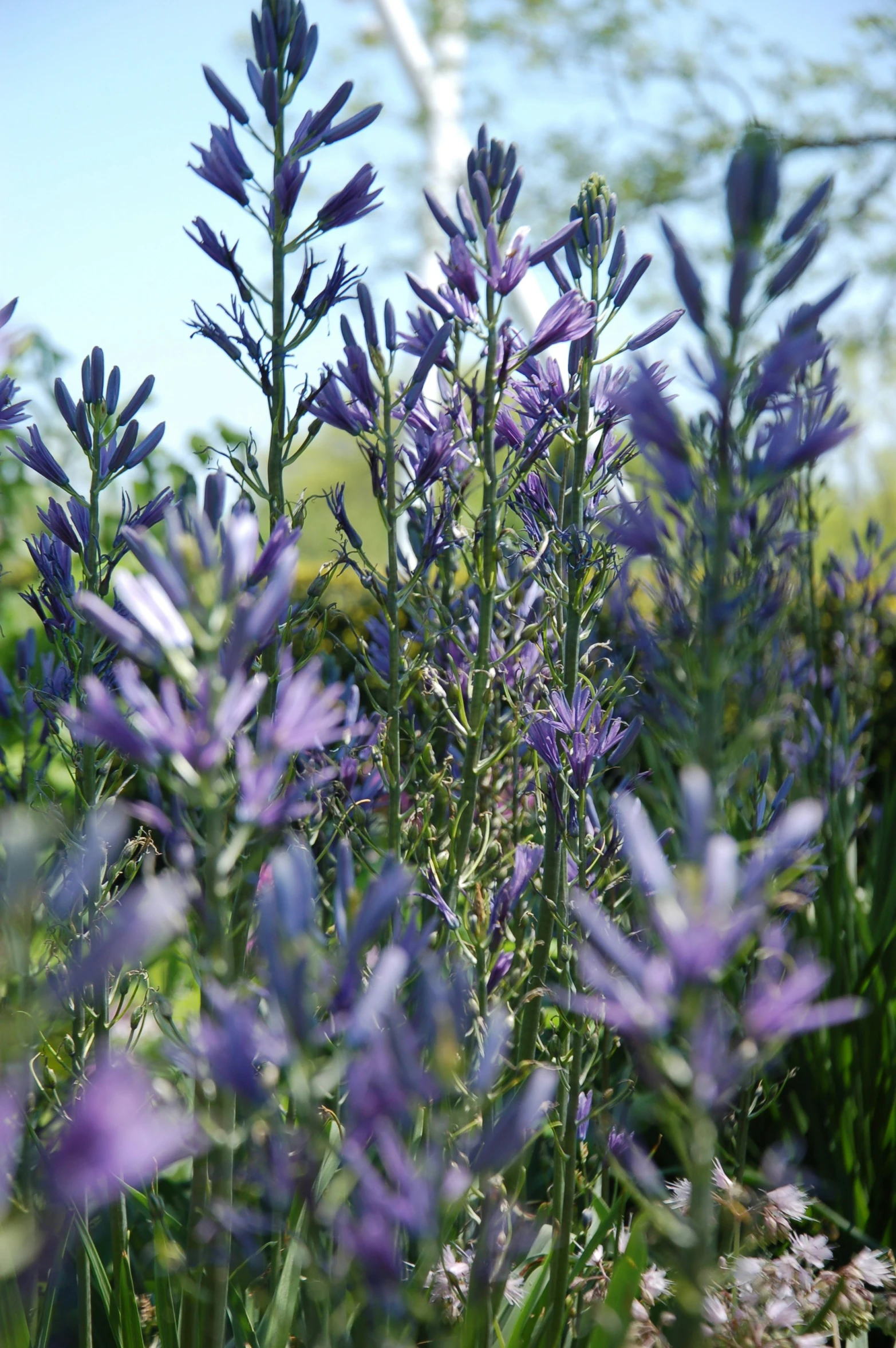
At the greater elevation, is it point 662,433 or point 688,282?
point 688,282

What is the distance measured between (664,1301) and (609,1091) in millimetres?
352

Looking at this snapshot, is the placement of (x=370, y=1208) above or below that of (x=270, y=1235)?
above

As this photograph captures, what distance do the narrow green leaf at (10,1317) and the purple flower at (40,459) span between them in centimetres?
125

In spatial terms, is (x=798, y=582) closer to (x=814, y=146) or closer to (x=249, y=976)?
(x=249, y=976)

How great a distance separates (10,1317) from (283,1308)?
0.54 m

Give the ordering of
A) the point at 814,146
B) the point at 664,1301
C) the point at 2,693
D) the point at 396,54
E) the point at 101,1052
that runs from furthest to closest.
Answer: the point at 396,54
the point at 814,146
the point at 2,693
the point at 664,1301
the point at 101,1052

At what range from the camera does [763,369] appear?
3.60 feet

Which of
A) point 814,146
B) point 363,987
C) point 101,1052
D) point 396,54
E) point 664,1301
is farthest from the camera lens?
point 396,54

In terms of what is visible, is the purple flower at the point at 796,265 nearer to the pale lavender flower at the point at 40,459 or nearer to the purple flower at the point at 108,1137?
the purple flower at the point at 108,1137

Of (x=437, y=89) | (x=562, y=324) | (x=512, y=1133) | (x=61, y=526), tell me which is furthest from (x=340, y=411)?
(x=437, y=89)

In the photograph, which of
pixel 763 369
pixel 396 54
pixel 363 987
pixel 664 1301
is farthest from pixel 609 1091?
pixel 396 54

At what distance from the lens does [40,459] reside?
1.84 metres

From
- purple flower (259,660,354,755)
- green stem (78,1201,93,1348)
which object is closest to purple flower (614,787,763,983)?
purple flower (259,660,354,755)

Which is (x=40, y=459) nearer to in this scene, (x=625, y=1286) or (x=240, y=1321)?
(x=240, y=1321)
